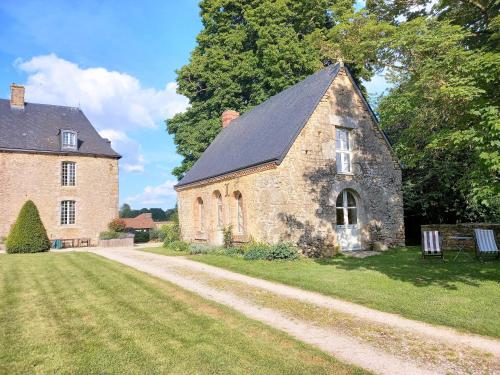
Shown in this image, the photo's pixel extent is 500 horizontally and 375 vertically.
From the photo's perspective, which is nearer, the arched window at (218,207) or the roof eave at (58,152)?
the arched window at (218,207)

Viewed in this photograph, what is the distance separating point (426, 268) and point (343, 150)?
6.49 m

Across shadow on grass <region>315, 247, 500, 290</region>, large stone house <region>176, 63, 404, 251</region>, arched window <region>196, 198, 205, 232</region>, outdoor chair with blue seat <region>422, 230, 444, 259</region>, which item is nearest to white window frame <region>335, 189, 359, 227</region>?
large stone house <region>176, 63, 404, 251</region>

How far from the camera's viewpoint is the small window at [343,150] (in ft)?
50.9

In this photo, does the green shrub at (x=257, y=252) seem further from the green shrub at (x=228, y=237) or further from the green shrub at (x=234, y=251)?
the green shrub at (x=228, y=237)

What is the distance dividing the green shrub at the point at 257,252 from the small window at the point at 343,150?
15.1 feet

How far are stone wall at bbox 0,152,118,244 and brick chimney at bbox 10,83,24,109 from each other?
4666 mm

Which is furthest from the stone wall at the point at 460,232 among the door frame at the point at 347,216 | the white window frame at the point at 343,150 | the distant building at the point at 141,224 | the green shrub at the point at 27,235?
the distant building at the point at 141,224

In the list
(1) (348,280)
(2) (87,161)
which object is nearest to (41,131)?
(2) (87,161)

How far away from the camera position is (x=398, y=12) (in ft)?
54.1

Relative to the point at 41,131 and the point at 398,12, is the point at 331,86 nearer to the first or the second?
the point at 398,12

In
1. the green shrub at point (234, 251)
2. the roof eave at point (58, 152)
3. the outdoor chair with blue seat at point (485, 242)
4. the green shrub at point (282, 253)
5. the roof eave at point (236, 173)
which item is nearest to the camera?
the outdoor chair with blue seat at point (485, 242)

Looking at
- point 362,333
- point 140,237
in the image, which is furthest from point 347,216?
point 140,237

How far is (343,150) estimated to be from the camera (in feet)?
51.5

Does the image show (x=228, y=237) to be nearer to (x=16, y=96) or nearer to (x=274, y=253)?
(x=274, y=253)
